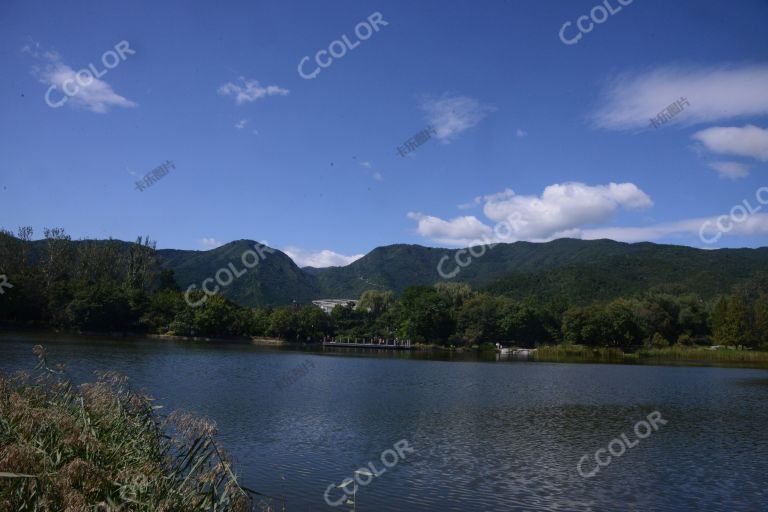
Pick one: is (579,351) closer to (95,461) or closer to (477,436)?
(477,436)

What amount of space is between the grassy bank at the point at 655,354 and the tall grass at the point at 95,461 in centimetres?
7133

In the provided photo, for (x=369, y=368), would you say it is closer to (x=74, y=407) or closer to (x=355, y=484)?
(x=355, y=484)

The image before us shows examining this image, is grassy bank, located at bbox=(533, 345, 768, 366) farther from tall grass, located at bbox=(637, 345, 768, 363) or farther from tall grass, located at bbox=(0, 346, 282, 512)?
tall grass, located at bbox=(0, 346, 282, 512)

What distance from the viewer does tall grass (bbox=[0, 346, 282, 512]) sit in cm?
568

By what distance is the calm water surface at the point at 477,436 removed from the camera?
13.2 meters

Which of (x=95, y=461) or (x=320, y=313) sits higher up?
(x=320, y=313)

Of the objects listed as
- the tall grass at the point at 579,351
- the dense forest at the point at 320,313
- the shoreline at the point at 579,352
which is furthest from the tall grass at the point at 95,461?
the tall grass at the point at 579,351

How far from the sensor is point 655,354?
8562cm

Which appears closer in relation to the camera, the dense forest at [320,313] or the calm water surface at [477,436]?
the calm water surface at [477,436]

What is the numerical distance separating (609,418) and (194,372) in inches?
964

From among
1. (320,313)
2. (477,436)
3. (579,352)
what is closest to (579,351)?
(579,352)

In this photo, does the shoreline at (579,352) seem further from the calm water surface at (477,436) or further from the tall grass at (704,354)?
the calm water surface at (477,436)

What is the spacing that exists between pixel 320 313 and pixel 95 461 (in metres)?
98.4

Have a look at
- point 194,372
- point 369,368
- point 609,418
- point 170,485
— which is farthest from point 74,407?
point 369,368
